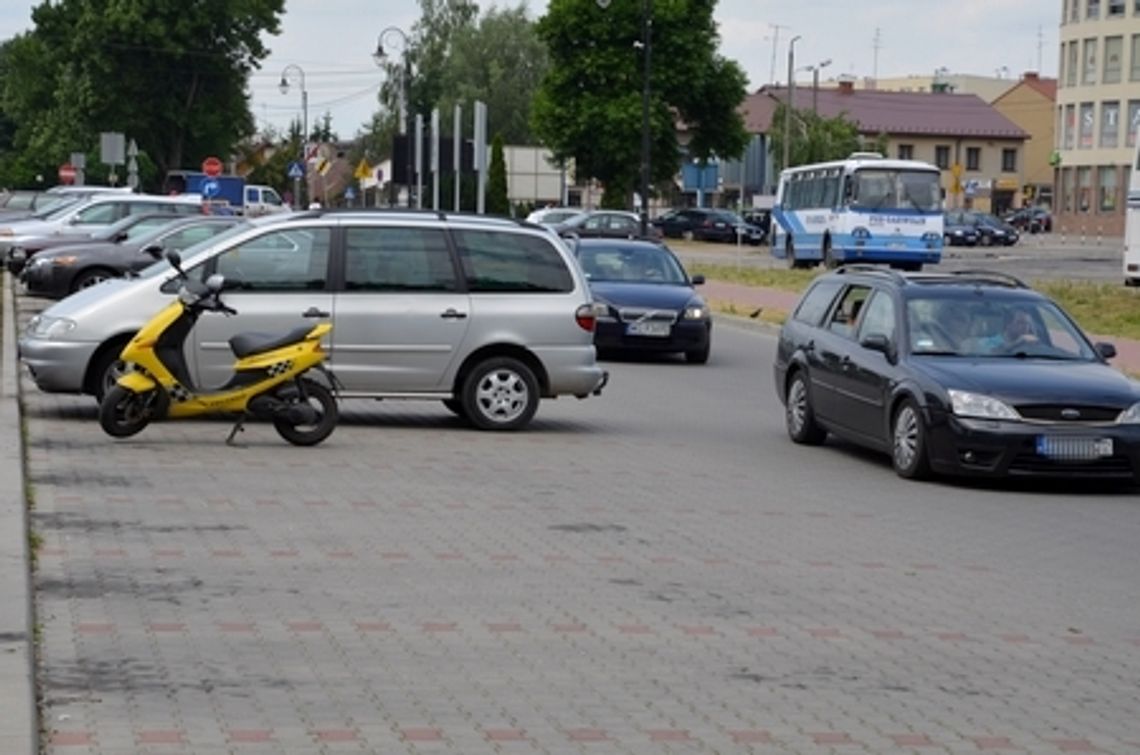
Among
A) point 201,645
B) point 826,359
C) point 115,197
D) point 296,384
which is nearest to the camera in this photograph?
point 201,645

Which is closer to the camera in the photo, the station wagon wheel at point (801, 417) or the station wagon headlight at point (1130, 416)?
the station wagon headlight at point (1130, 416)

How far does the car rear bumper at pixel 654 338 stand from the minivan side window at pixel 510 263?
7.99 meters

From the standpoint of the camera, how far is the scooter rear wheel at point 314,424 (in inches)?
624

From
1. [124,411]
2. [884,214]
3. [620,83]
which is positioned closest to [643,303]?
Answer: [124,411]

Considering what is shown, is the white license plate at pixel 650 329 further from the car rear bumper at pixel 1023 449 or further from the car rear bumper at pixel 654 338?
the car rear bumper at pixel 1023 449

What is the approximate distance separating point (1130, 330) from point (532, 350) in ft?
57.0

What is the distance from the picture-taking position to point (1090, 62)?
116 meters

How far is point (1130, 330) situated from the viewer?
32.8 m

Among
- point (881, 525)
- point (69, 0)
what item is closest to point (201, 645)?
point (881, 525)

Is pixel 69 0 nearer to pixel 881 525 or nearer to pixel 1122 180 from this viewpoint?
pixel 1122 180

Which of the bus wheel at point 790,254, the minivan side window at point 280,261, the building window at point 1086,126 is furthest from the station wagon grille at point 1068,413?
the building window at point 1086,126

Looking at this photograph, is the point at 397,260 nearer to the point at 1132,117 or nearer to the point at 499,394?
the point at 499,394

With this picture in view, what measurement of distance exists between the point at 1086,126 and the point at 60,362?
104689 mm

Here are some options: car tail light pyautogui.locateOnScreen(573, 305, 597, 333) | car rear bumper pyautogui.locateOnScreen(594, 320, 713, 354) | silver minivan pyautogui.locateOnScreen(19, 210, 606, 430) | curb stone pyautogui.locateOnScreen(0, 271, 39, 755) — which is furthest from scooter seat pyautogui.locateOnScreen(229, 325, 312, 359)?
car rear bumper pyautogui.locateOnScreen(594, 320, 713, 354)
